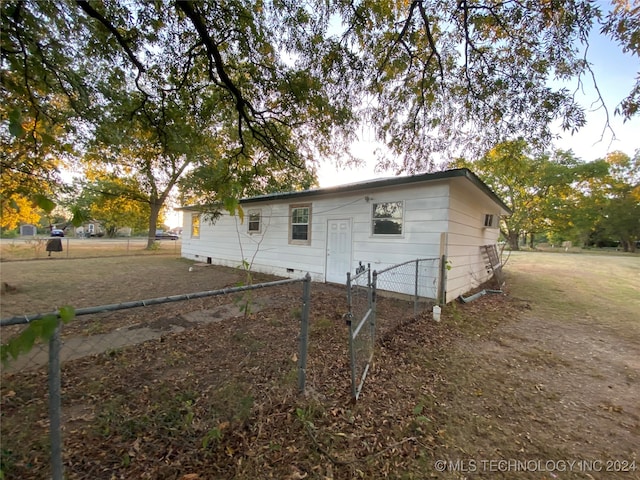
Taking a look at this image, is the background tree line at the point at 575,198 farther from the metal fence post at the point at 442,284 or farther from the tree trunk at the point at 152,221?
the tree trunk at the point at 152,221

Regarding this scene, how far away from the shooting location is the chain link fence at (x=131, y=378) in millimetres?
1567

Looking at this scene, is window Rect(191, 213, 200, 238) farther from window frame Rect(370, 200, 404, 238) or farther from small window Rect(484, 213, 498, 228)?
small window Rect(484, 213, 498, 228)

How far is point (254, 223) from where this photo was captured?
10750 mm

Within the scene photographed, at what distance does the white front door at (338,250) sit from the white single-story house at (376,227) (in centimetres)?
3

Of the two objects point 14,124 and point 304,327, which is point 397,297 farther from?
point 14,124

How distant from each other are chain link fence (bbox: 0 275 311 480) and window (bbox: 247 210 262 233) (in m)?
6.27

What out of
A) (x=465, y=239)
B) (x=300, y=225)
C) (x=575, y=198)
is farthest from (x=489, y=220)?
(x=575, y=198)

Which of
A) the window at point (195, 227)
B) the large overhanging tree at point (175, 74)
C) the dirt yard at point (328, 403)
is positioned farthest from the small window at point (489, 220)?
the window at point (195, 227)

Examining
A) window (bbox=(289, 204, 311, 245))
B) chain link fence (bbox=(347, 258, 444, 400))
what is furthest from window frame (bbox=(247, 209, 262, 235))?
chain link fence (bbox=(347, 258, 444, 400))

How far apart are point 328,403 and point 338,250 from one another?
5649mm

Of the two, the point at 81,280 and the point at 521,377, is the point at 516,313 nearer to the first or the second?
the point at 521,377

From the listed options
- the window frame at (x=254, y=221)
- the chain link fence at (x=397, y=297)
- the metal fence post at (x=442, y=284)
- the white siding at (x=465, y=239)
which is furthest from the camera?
the window frame at (x=254, y=221)

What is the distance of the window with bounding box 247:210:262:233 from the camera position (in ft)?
34.5

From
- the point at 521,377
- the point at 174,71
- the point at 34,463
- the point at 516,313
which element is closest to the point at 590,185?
the point at 516,313
